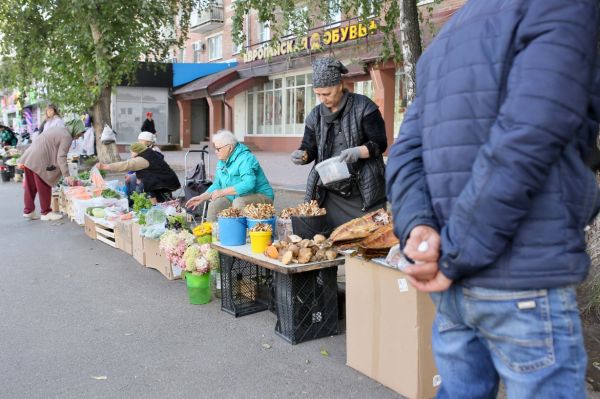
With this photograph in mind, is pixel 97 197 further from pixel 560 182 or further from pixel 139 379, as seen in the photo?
pixel 560 182

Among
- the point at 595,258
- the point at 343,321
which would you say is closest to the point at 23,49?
the point at 343,321

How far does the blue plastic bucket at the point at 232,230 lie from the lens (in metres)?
4.31

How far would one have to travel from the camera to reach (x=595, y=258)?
416 centimetres

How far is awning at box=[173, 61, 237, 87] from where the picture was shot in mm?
28986

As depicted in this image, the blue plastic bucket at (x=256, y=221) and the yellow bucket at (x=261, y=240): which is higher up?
the blue plastic bucket at (x=256, y=221)

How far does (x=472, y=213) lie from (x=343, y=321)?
3.15 meters

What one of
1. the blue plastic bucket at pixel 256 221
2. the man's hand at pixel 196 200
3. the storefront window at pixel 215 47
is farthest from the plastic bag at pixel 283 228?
the storefront window at pixel 215 47

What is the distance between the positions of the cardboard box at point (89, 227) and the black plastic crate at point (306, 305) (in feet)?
15.5

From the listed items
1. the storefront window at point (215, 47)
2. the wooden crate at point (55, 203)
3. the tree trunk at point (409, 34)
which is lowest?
the wooden crate at point (55, 203)

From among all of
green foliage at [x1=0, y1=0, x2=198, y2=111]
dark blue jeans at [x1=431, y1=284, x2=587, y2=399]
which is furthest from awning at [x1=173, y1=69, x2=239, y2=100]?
dark blue jeans at [x1=431, y1=284, x2=587, y2=399]

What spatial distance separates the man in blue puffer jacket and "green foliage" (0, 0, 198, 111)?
38.8 feet

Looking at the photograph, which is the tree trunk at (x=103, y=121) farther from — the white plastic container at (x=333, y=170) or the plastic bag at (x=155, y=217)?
the white plastic container at (x=333, y=170)

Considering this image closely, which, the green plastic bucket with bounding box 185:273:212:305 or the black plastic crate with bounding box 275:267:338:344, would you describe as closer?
the black plastic crate with bounding box 275:267:338:344

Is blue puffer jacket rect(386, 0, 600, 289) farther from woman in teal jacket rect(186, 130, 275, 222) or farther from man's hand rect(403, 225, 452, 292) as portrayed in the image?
woman in teal jacket rect(186, 130, 275, 222)
